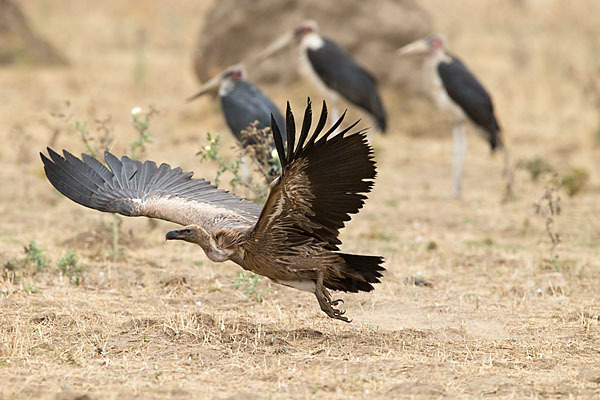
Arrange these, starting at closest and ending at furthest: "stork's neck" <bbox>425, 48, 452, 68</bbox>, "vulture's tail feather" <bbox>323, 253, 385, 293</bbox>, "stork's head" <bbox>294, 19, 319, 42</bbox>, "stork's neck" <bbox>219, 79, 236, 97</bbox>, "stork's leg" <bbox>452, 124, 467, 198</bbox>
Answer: "vulture's tail feather" <bbox>323, 253, 385, 293</bbox>
"stork's neck" <bbox>219, 79, 236, 97</bbox>
"stork's leg" <bbox>452, 124, 467, 198</bbox>
"stork's neck" <bbox>425, 48, 452, 68</bbox>
"stork's head" <bbox>294, 19, 319, 42</bbox>

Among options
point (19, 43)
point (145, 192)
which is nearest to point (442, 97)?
point (145, 192)

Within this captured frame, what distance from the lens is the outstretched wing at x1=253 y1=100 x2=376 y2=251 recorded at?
4.20 meters

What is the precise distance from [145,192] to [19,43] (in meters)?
10.0

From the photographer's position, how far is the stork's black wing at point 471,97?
9735mm

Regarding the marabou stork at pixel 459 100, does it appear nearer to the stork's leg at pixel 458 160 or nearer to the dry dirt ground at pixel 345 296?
the stork's leg at pixel 458 160

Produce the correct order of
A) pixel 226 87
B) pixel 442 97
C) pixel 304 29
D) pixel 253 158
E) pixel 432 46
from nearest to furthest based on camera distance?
pixel 253 158
pixel 226 87
pixel 442 97
pixel 432 46
pixel 304 29

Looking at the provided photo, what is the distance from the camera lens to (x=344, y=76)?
409 inches

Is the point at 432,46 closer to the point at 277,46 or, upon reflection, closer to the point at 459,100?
the point at 459,100

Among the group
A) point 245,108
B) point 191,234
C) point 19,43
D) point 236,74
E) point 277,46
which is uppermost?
point 19,43

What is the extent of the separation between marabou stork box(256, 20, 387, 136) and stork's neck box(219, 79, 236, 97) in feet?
5.41

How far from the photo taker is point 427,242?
7.67 meters

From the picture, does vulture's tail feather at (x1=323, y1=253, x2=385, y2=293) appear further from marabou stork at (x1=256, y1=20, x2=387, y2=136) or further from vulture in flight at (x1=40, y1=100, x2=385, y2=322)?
marabou stork at (x1=256, y1=20, x2=387, y2=136)

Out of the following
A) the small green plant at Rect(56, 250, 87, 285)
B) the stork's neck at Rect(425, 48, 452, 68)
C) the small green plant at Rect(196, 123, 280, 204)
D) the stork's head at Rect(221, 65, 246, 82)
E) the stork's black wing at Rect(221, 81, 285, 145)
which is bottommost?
the small green plant at Rect(56, 250, 87, 285)

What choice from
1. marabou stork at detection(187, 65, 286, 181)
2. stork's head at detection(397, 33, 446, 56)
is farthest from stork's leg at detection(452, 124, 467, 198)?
marabou stork at detection(187, 65, 286, 181)
